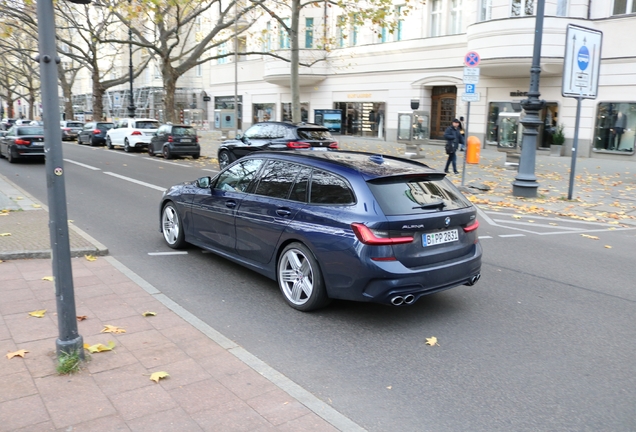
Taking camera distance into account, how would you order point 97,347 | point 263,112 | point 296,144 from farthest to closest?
point 263,112 < point 296,144 < point 97,347

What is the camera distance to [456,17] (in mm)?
28078

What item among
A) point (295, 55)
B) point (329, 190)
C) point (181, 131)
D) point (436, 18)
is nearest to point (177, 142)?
point (181, 131)

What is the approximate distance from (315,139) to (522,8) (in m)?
12.5

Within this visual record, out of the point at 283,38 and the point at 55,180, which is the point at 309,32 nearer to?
the point at 283,38

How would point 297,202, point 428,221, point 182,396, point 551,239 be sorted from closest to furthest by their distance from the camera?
point 182,396
point 428,221
point 297,202
point 551,239

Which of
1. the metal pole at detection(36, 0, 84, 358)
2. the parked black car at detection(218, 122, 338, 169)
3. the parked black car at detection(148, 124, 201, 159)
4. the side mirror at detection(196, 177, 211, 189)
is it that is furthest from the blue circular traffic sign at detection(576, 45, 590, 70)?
the parked black car at detection(148, 124, 201, 159)

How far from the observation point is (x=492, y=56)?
23.7m

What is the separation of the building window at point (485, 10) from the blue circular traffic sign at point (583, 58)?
12.7 metres

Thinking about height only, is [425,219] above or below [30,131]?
below

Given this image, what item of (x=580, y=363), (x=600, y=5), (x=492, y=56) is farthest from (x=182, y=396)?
(x=600, y=5)

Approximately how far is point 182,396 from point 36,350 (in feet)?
4.66

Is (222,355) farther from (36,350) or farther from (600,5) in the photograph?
(600,5)

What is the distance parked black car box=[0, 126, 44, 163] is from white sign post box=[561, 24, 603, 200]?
16379 millimetres

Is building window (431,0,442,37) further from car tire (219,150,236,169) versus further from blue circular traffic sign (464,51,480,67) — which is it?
blue circular traffic sign (464,51,480,67)
